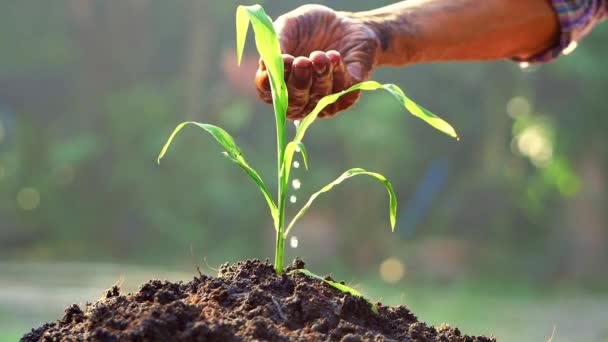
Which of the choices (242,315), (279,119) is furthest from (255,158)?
(242,315)

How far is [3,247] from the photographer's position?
1005cm

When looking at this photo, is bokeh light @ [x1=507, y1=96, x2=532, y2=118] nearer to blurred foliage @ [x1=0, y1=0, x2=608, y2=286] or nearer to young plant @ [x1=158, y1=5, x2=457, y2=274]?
blurred foliage @ [x1=0, y1=0, x2=608, y2=286]

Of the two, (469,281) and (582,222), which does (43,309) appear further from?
(582,222)

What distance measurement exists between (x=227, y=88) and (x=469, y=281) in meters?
3.54

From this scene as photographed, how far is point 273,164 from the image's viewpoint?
10.4 meters

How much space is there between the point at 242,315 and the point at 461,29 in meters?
1.15

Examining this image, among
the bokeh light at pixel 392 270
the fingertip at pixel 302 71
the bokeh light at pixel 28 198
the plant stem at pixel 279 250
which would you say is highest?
the bokeh light at pixel 28 198

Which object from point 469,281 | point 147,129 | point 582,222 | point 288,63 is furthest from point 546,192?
point 288,63

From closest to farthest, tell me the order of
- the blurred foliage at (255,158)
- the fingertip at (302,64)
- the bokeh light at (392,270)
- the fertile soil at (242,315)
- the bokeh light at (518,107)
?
the fertile soil at (242,315), the fingertip at (302,64), the bokeh light at (392,270), the blurred foliage at (255,158), the bokeh light at (518,107)

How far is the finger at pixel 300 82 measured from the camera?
1.56 metres

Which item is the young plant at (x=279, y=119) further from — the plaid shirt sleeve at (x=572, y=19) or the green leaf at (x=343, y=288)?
the plaid shirt sleeve at (x=572, y=19)

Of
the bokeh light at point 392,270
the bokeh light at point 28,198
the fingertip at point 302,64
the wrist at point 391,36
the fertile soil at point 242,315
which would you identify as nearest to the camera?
the fertile soil at point 242,315

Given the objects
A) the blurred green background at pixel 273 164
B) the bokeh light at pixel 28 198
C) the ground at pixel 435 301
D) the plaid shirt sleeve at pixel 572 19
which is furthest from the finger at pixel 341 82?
the bokeh light at pixel 28 198

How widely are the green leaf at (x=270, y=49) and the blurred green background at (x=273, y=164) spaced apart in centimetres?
766
